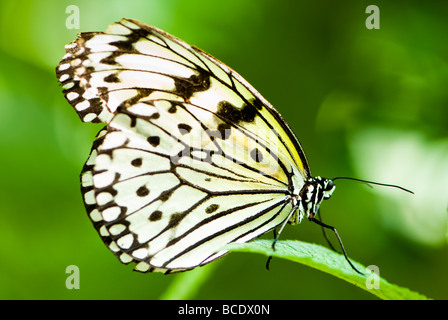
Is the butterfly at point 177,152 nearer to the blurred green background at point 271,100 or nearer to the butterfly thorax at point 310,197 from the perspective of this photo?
the butterfly thorax at point 310,197

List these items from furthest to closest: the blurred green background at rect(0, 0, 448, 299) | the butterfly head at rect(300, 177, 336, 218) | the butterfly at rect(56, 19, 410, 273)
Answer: the blurred green background at rect(0, 0, 448, 299) → the butterfly head at rect(300, 177, 336, 218) → the butterfly at rect(56, 19, 410, 273)

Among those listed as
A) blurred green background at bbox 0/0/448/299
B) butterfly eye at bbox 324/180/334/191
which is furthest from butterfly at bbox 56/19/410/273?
blurred green background at bbox 0/0/448/299

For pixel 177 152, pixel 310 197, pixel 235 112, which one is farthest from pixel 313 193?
pixel 177 152

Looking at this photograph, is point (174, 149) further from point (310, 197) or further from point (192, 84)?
point (310, 197)

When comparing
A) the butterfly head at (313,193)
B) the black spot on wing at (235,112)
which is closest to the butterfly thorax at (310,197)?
the butterfly head at (313,193)

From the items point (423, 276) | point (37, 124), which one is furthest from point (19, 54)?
point (423, 276)

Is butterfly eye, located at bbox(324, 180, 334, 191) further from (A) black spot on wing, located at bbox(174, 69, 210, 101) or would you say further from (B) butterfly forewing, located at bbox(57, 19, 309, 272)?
(A) black spot on wing, located at bbox(174, 69, 210, 101)

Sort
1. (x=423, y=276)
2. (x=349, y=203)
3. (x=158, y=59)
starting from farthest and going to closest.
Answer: (x=349, y=203)
(x=423, y=276)
(x=158, y=59)

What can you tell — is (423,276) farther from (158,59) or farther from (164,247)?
(158,59)
